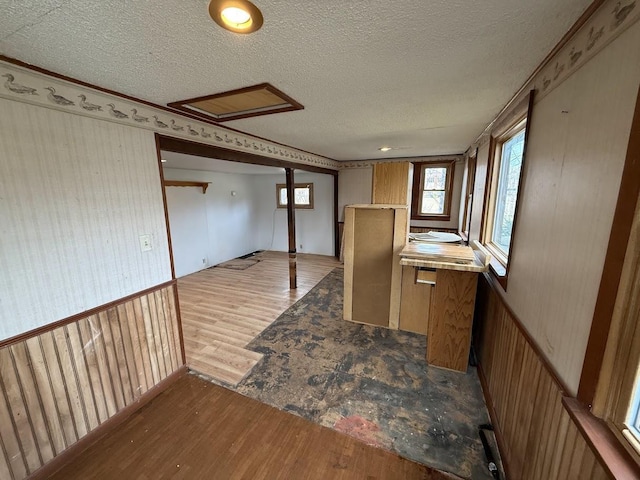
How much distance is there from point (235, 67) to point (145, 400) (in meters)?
2.42

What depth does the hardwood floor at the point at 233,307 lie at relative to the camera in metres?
2.39

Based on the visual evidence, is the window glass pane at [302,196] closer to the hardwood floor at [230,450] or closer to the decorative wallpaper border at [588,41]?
the hardwood floor at [230,450]

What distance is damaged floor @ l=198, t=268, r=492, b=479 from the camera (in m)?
1.55

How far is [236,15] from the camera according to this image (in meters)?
0.88

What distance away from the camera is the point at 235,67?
126 centimetres

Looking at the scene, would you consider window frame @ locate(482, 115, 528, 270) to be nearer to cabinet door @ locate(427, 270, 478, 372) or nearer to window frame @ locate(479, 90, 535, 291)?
window frame @ locate(479, 90, 535, 291)

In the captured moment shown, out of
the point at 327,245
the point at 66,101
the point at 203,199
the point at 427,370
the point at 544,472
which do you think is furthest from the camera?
the point at 327,245

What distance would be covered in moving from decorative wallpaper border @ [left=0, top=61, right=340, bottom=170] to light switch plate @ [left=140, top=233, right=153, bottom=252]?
800 mm

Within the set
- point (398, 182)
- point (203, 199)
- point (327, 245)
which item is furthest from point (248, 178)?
point (398, 182)

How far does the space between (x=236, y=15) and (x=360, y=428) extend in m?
2.29

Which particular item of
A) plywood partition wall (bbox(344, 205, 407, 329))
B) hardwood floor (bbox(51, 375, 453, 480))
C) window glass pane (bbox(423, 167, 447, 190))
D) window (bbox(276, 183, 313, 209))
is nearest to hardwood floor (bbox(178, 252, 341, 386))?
hardwood floor (bbox(51, 375, 453, 480))

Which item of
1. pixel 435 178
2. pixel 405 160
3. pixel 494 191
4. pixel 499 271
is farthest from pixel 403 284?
pixel 405 160

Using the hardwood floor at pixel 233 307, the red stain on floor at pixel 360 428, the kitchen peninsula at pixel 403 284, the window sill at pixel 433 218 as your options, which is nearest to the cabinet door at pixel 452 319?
the kitchen peninsula at pixel 403 284

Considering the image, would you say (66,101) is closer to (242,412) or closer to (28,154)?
A: (28,154)
